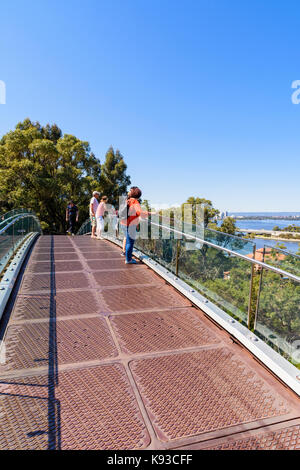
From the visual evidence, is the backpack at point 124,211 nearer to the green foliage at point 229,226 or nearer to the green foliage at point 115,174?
the green foliage at point 229,226

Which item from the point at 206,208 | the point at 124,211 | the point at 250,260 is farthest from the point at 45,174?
the point at 250,260

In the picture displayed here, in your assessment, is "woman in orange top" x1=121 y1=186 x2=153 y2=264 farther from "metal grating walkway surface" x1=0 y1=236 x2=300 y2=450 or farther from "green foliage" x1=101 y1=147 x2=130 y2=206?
"green foliage" x1=101 y1=147 x2=130 y2=206

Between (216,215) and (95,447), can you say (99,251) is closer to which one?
(95,447)

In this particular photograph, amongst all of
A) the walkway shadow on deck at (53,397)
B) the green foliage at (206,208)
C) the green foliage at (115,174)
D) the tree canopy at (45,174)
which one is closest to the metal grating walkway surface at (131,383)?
the walkway shadow on deck at (53,397)

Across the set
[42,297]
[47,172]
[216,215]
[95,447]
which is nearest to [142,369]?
[95,447]

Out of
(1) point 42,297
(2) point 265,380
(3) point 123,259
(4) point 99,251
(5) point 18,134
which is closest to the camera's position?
(2) point 265,380

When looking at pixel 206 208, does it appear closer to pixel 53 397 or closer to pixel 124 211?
pixel 124 211

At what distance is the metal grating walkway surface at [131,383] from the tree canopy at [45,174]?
24.3 m

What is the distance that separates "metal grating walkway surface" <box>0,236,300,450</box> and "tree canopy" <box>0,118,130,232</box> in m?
24.3

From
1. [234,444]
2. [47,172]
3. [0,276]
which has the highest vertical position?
[47,172]

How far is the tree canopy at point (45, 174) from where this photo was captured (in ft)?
84.8

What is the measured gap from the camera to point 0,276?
4906 mm

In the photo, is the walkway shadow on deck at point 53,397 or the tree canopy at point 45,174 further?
the tree canopy at point 45,174

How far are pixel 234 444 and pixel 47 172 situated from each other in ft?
95.5
